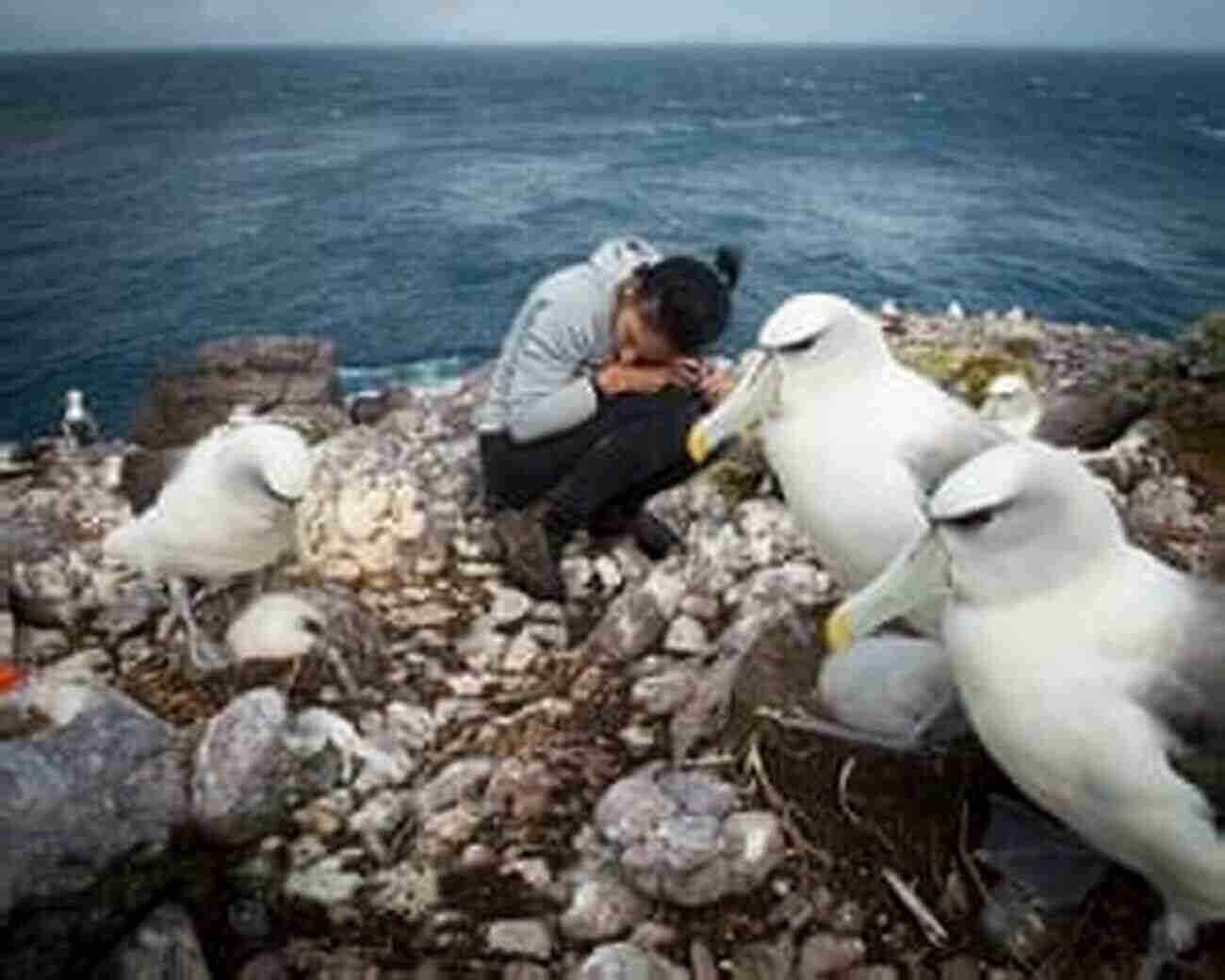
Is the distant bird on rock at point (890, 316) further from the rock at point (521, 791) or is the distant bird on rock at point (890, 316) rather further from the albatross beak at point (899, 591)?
the albatross beak at point (899, 591)

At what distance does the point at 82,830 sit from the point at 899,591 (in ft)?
5.88

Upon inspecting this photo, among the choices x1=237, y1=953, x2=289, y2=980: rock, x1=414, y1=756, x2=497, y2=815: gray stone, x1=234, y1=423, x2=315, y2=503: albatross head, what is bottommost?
x1=237, y1=953, x2=289, y2=980: rock

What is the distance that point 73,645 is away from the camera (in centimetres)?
459

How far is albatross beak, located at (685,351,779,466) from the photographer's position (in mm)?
3809

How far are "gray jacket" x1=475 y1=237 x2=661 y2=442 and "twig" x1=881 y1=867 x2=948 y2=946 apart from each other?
2123 millimetres

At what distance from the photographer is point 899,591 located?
2.94 m

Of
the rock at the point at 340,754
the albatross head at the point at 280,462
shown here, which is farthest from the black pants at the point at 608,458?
the rock at the point at 340,754

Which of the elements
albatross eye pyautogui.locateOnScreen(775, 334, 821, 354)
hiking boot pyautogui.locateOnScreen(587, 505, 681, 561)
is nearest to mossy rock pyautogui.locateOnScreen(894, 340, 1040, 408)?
hiking boot pyautogui.locateOnScreen(587, 505, 681, 561)

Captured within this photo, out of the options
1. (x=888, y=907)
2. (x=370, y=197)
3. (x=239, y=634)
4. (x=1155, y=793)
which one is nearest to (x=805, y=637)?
(x=888, y=907)

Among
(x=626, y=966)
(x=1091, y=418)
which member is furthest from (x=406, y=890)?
(x=1091, y=418)

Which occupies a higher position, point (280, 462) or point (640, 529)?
point (280, 462)

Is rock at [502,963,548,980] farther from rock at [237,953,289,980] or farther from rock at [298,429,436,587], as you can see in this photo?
rock at [298,429,436,587]

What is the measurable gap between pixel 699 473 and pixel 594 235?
27481 millimetres

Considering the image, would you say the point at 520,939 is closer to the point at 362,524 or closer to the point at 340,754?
the point at 340,754
